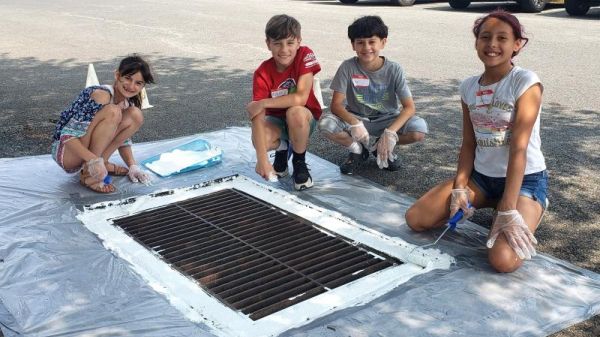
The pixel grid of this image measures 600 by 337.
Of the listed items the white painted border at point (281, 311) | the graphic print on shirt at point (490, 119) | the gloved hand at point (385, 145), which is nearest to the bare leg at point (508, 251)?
the white painted border at point (281, 311)

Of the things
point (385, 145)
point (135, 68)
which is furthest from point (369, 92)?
point (135, 68)

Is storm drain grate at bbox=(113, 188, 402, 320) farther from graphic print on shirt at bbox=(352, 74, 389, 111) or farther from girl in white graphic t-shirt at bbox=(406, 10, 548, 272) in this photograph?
graphic print on shirt at bbox=(352, 74, 389, 111)

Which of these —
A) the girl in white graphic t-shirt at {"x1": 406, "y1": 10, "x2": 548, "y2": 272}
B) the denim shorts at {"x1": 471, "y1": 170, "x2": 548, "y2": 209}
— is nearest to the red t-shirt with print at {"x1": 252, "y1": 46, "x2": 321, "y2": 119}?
the girl in white graphic t-shirt at {"x1": 406, "y1": 10, "x2": 548, "y2": 272}

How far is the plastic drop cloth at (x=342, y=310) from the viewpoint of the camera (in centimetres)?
246

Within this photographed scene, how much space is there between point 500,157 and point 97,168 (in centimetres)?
218

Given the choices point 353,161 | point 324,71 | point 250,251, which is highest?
point 324,71

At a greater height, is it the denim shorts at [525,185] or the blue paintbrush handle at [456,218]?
the denim shorts at [525,185]

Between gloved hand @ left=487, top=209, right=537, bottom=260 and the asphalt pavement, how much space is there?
1.01 feet

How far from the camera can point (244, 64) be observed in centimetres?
820

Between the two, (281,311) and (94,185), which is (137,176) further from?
(281,311)

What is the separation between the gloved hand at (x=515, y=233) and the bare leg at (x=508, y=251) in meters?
0.02

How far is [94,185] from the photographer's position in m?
3.90

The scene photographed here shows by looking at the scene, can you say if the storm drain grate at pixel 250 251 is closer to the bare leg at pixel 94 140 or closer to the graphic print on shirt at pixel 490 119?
the bare leg at pixel 94 140

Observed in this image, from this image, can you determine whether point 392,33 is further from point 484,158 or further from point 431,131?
point 484,158
